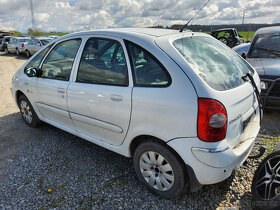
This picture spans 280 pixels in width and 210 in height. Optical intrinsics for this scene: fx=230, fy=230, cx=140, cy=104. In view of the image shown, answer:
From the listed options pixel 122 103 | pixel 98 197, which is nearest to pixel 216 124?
pixel 122 103

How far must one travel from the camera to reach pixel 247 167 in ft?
→ 9.87

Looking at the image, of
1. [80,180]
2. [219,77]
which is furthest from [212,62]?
[80,180]

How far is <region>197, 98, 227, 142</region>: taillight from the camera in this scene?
6.47 feet

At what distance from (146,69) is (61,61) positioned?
164 cm

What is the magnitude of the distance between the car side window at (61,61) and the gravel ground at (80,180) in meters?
1.16

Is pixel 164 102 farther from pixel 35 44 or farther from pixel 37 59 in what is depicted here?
pixel 35 44

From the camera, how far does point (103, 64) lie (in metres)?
2.83

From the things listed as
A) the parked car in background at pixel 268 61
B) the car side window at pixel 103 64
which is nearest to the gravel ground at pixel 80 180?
the parked car in background at pixel 268 61

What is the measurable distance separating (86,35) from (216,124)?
6.72ft

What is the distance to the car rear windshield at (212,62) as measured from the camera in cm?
218

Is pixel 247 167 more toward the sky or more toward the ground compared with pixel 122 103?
more toward the ground

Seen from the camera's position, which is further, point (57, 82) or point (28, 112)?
point (28, 112)

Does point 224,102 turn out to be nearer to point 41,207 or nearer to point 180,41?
point 180,41

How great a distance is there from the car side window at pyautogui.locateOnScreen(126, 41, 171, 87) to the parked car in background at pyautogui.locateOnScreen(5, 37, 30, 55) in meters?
18.3
